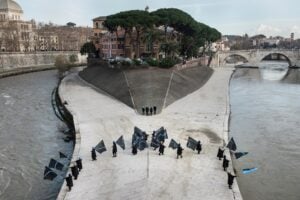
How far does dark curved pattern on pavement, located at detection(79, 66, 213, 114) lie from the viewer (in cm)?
4088

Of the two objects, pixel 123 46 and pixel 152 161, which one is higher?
pixel 123 46

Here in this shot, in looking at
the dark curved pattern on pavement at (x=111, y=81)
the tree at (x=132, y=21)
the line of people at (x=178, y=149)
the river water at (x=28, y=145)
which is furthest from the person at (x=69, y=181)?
the tree at (x=132, y=21)

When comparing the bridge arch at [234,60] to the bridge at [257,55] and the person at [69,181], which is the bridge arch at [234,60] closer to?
the bridge at [257,55]

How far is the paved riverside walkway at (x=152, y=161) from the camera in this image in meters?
18.0

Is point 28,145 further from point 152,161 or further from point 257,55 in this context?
point 257,55

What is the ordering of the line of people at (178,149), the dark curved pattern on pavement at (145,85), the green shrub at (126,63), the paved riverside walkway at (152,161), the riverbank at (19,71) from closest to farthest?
the paved riverside walkway at (152,161) → the line of people at (178,149) → the dark curved pattern on pavement at (145,85) → the green shrub at (126,63) → the riverbank at (19,71)

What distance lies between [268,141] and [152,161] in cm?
1349

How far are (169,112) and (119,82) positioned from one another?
16.9 meters

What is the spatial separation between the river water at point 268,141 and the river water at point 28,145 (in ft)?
45.5

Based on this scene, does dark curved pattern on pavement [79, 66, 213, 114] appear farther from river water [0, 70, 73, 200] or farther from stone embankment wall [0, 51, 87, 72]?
stone embankment wall [0, 51, 87, 72]

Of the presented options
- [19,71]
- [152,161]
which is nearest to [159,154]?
[152,161]

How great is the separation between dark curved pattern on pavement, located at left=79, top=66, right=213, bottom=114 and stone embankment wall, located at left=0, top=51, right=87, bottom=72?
3640cm

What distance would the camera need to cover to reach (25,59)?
9644cm

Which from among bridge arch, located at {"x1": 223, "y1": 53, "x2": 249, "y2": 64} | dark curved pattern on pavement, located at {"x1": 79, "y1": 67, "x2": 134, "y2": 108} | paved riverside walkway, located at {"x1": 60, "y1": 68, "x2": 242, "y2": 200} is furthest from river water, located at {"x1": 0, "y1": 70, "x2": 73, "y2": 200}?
bridge arch, located at {"x1": 223, "y1": 53, "x2": 249, "y2": 64}
